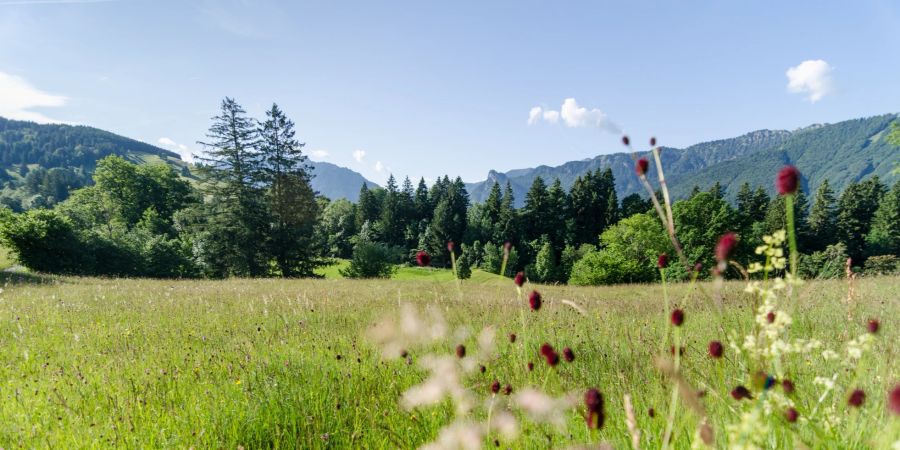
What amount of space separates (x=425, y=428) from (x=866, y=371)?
348 cm

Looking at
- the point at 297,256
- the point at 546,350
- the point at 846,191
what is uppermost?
the point at 846,191

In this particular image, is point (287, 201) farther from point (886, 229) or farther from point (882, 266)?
point (886, 229)

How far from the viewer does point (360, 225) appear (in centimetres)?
8600

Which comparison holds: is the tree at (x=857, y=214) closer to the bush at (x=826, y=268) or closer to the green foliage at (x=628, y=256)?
the green foliage at (x=628, y=256)


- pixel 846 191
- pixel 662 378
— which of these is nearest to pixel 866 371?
pixel 662 378

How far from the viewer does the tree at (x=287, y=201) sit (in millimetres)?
33844

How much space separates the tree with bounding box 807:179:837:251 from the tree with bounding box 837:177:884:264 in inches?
36.0

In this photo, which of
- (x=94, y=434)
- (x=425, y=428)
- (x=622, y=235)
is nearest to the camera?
(x=425, y=428)

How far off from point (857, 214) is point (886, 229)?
4.10 meters

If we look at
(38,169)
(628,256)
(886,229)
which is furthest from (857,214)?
(38,169)

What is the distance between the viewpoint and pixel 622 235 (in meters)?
51.3

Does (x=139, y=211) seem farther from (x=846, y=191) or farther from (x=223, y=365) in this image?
(x=846, y=191)

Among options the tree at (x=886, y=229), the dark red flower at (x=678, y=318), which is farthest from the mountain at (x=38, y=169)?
the dark red flower at (x=678, y=318)

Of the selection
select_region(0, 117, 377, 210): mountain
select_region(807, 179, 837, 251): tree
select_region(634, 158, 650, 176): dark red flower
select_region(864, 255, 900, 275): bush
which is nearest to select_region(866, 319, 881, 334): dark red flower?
select_region(634, 158, 650, 176): dark red flower
